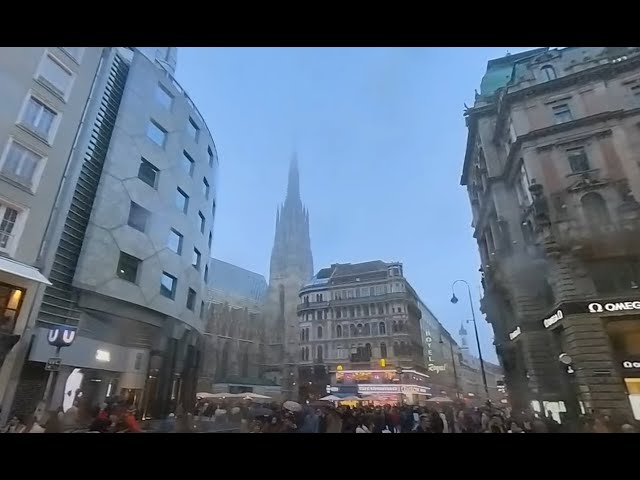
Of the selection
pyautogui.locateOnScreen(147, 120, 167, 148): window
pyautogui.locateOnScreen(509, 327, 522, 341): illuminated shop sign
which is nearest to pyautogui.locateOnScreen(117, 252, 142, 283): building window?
pyautogui.locateOnScreen(147, 120, 167, 148): window

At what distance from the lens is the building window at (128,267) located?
282 inches

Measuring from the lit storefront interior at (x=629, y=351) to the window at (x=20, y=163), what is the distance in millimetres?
9622

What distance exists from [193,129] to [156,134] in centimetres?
126

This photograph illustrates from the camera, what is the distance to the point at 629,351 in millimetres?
4602

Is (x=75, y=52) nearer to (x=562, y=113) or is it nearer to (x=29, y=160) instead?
(x=29, y=160)

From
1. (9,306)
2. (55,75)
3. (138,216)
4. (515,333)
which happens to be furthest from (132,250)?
(515,333)

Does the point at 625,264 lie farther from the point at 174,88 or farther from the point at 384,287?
the point at 174,88

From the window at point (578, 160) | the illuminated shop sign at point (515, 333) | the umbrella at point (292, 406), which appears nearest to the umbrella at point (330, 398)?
the umbrella at point (292, 406)

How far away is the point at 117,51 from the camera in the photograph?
8.12 m

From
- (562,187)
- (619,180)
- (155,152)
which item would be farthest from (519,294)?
(155,152)

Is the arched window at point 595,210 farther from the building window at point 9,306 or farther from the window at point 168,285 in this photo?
the building window at point 9,306
